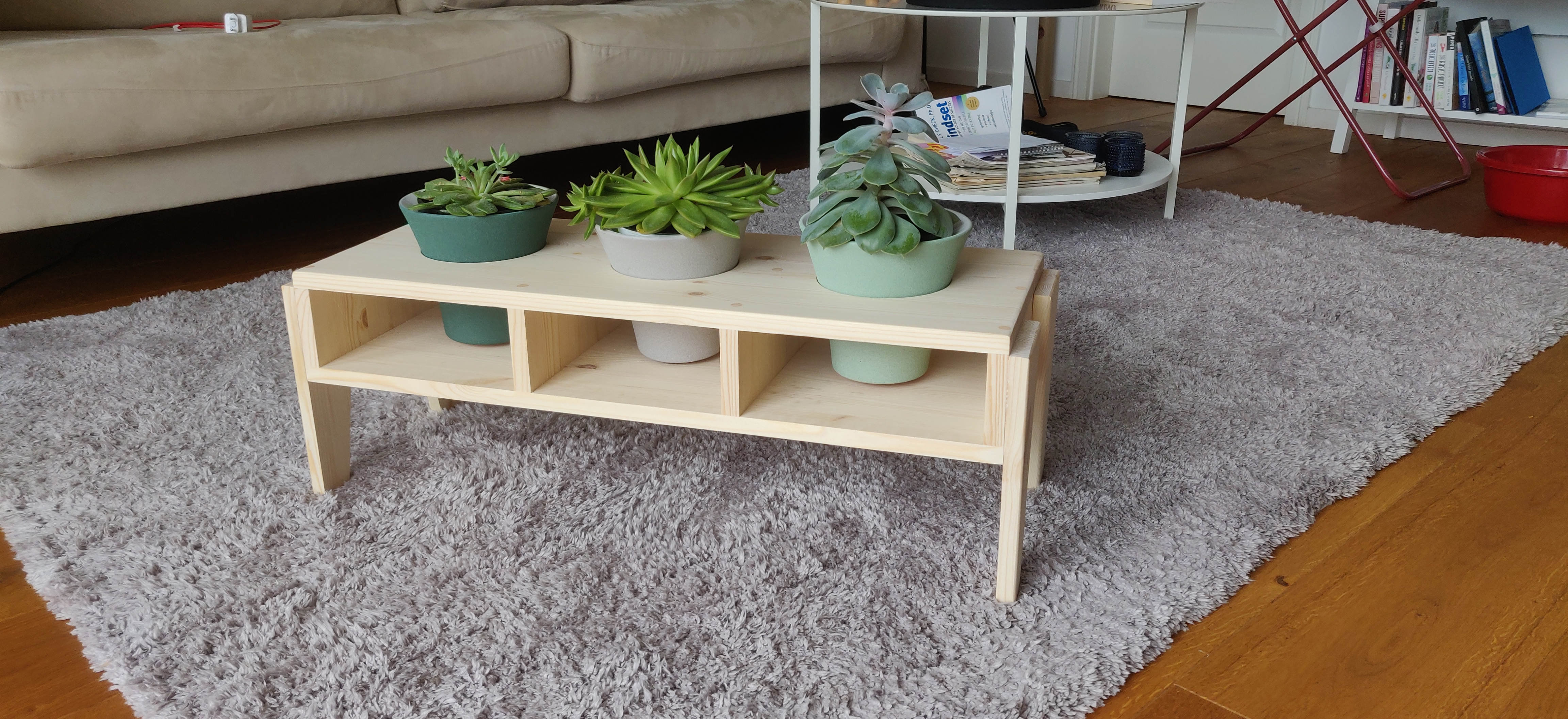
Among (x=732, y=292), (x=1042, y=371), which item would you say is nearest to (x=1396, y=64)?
(x=1042, y=371)

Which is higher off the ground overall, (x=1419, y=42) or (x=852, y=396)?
(x=1419, y=42)

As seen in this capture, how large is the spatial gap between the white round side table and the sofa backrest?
1177 millimetres

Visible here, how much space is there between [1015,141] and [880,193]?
1118mm

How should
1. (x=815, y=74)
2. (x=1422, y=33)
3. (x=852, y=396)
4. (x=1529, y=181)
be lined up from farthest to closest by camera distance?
(x=1422, y=33)
(x=1529, y=181)
(x=815, y=74)
(x=852, y=396)

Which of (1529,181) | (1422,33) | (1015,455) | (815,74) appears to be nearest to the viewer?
(1015,455)

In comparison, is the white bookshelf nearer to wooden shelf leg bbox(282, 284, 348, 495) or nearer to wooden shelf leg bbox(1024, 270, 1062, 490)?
wooden shelf leg bbox(1024, 270, 1062, 490)

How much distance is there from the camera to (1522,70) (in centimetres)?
287

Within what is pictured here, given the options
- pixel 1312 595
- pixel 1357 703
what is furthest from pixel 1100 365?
pixel 1357 703

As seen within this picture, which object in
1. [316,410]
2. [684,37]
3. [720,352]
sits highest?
[684,37]

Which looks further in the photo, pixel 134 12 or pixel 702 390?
pixel 134 12

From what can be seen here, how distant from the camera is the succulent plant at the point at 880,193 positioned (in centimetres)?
99

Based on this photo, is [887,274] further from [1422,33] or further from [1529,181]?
[1422,33]

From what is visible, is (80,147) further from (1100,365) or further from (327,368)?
(1100,365)

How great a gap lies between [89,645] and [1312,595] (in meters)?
1.13
